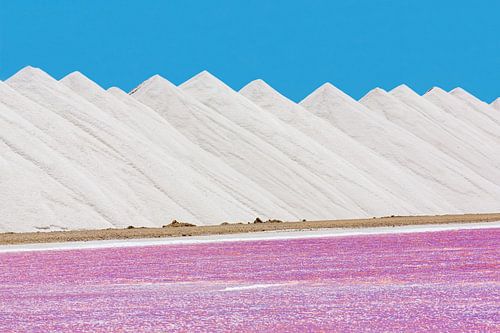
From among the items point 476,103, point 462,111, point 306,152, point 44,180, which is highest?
point 476,103

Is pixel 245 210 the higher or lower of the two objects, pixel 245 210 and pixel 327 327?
the higher

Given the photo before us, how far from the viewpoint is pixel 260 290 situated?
12.1 meters

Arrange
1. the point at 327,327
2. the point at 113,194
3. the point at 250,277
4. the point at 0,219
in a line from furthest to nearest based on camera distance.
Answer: the point at 113,194 < the point at 0,219 < the point at 250,277 < the point at 327,327

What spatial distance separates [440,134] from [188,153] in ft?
115

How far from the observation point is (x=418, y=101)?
9525cm

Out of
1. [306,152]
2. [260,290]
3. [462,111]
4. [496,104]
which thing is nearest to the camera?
[260,290]

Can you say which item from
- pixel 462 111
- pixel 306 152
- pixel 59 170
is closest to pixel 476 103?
pixel 462 111

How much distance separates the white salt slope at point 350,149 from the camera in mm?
A: 66938

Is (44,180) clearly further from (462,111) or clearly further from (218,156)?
(462,111)

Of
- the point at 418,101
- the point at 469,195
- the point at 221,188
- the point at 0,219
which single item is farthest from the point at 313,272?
the point at 418,101

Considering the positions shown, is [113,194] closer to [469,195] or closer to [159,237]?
[159,237]

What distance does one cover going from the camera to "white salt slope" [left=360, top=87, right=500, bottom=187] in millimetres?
83562

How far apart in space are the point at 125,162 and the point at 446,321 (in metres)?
45.5

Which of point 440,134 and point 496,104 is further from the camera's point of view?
point 496,104
